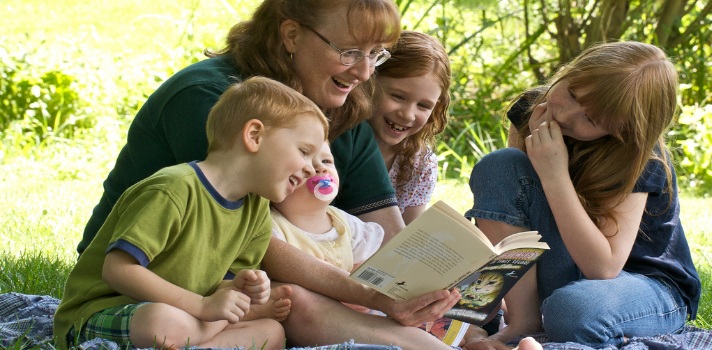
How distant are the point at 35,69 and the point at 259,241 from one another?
478 cm

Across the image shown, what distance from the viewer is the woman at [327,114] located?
2744 millimetres

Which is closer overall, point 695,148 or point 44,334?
point 44,334

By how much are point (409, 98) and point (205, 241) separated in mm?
1313

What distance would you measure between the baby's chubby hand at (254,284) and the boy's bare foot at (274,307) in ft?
0.65

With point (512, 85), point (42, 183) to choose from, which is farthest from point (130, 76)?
point (512, 85)

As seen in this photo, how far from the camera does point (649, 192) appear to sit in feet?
10.3

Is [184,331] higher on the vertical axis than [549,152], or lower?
lower

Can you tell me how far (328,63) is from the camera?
311 cm

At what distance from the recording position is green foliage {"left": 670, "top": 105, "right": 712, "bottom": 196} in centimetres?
707

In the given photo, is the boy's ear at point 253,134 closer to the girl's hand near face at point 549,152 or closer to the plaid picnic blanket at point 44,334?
the plaid picnic blanket at point 44,334

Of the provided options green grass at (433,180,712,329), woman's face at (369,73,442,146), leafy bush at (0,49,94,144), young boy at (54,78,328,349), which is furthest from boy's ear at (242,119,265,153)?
leafy bush at (0,49,94,144)

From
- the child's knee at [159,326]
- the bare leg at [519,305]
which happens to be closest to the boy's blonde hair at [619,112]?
the bare leg at [519,305]

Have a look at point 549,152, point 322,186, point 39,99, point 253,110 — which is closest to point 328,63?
point 322,186

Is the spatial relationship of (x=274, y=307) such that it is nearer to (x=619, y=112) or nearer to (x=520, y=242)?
(x=520, y=242)
